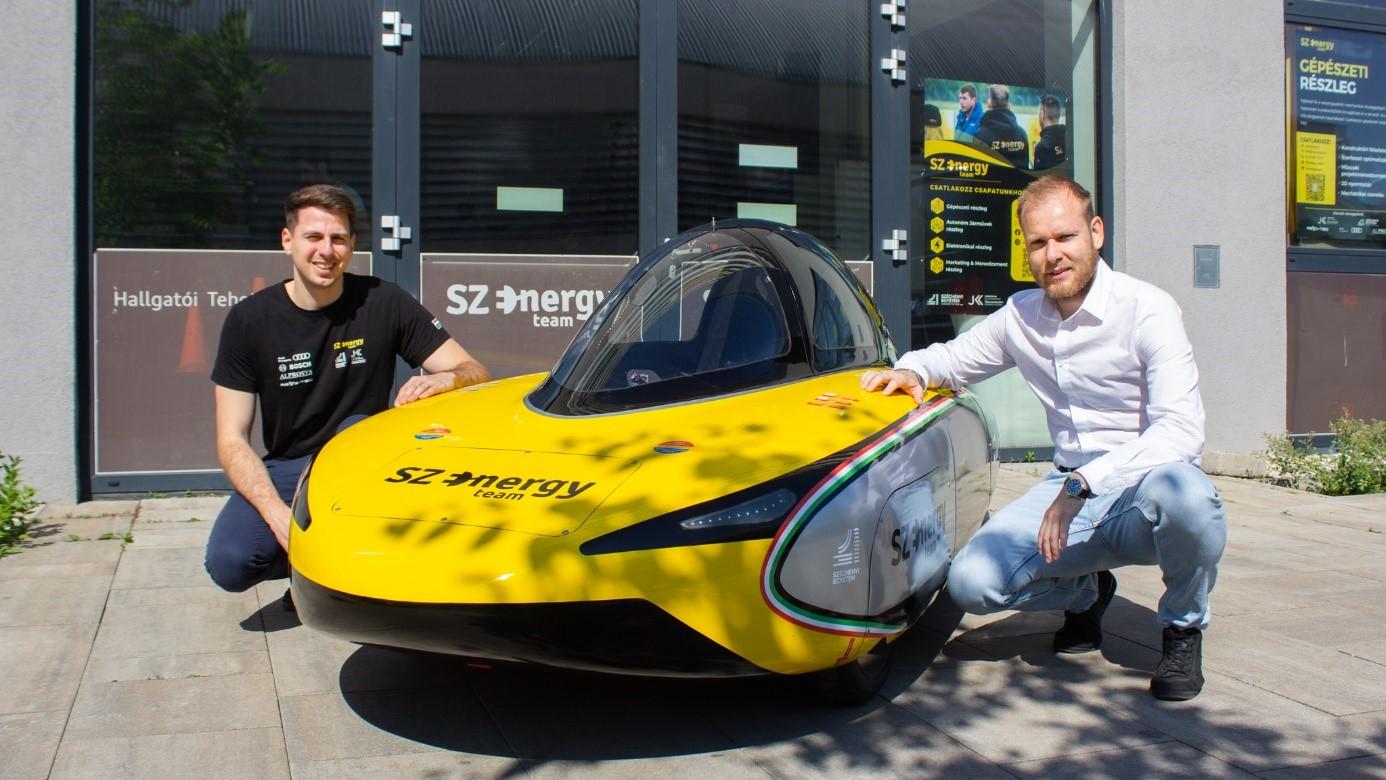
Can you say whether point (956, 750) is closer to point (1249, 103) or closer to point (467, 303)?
point (467, 303)

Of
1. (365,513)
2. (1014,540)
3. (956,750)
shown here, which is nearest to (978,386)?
(1014,540)

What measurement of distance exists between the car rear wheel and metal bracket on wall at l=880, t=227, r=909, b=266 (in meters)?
4.92

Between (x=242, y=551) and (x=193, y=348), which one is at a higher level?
(x=193, y=348)

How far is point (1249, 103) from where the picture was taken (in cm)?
861

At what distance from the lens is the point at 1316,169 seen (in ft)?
29.8

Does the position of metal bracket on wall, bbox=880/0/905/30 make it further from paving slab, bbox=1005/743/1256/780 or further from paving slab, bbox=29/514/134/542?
paving slab, bbox=1005/743/1256/780

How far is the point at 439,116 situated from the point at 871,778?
5434 millimetres

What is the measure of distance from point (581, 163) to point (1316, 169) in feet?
19.1

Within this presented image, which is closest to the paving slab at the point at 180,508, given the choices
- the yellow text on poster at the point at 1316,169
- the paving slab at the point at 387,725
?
the paving slab at the point at 387,725

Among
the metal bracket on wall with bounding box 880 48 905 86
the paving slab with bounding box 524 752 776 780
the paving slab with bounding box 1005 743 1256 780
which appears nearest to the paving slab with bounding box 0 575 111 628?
the paving slab with bounding box 524 752 776 780

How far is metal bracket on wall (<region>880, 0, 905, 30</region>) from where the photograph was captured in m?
7.99

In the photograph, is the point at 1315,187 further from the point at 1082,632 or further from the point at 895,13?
the point at 1082,632

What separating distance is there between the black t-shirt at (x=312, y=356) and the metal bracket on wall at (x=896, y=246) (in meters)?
4.23

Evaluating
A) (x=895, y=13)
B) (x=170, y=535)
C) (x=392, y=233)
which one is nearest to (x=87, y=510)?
(x=170, y=535)
